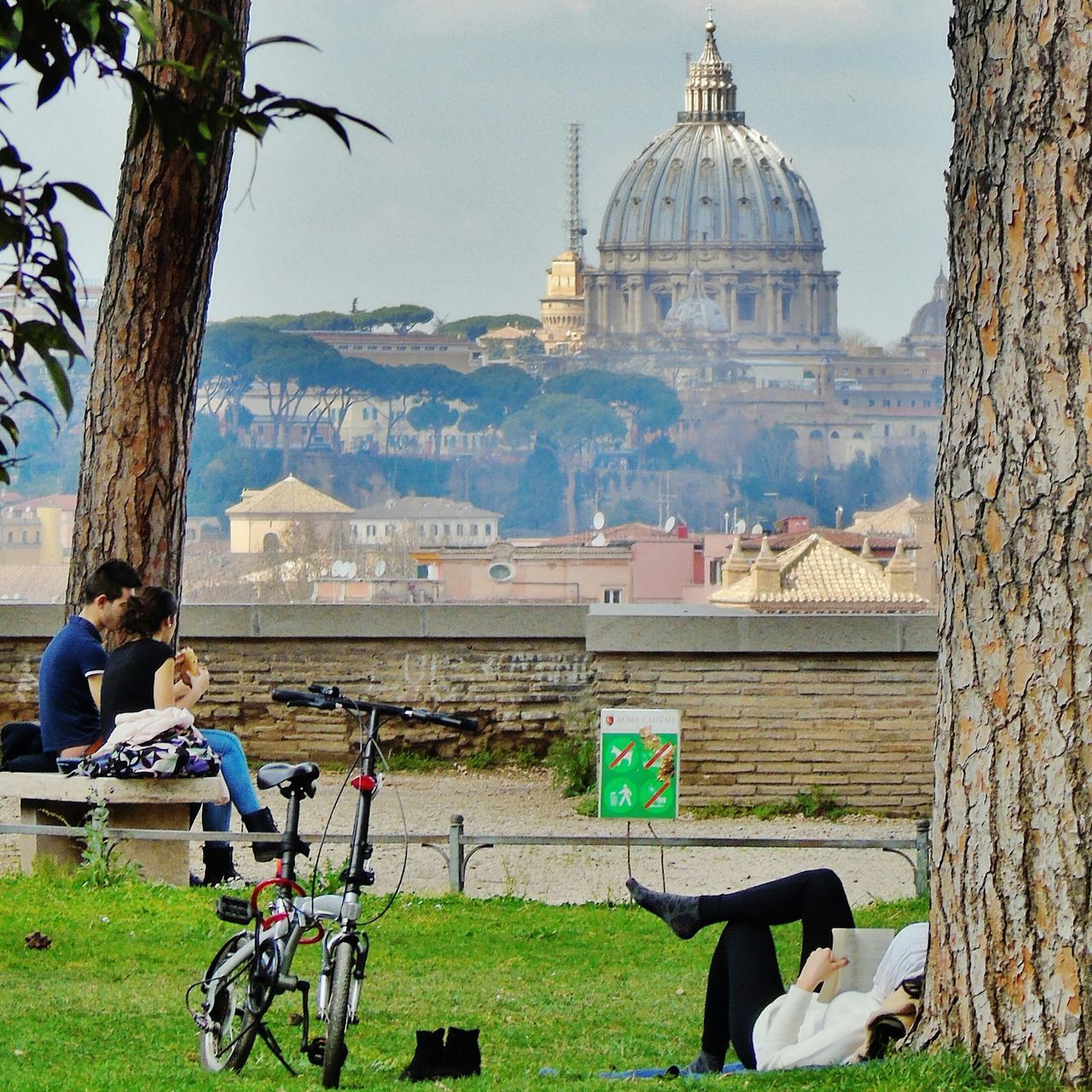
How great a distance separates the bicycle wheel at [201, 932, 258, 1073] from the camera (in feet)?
14.2

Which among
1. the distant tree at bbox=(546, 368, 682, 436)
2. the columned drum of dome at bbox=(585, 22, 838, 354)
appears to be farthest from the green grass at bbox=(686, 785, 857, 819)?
the columned drum of dome at bbox=(585, 22, 838, 354)

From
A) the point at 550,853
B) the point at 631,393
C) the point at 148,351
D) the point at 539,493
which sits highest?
the point at 631,393

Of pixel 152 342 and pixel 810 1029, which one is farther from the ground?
pixel 152 342

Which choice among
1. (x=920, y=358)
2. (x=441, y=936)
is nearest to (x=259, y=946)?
(x=441, y=936)

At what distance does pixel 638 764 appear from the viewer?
8.66 metres

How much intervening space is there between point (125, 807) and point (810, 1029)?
398cm

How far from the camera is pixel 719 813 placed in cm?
1114

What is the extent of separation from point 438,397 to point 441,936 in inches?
1893

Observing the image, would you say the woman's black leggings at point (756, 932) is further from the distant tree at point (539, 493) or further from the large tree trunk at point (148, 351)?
the distant tree at point (539, 493)

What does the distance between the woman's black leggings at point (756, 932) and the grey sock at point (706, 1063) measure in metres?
0.02

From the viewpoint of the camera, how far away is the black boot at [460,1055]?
4.27 metres

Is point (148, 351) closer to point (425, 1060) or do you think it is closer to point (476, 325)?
point (425, 1060)

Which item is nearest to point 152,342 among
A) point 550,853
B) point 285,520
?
point 550,853

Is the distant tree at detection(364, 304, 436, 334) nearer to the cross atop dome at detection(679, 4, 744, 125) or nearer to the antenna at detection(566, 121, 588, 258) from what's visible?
the antenna at detection(566, 121, 588, 258)
